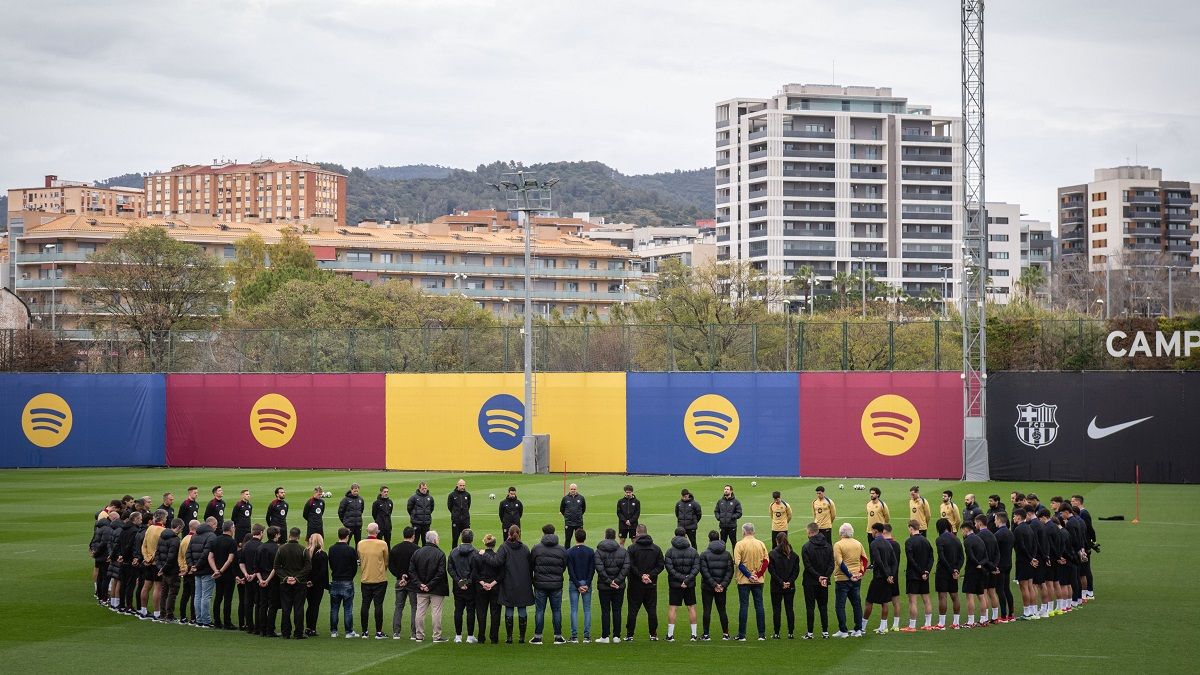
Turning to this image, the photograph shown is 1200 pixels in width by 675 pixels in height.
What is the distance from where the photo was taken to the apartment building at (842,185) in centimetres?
14250

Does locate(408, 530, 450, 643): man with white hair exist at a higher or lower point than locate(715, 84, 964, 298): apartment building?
lower

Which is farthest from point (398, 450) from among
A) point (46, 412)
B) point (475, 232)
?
point (475, 232)

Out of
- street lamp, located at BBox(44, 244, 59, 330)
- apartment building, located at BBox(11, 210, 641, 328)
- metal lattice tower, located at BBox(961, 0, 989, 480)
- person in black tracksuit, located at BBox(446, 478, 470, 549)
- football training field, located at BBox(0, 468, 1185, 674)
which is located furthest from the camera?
apartment building, located at BBox(11, 210, 641, 328)

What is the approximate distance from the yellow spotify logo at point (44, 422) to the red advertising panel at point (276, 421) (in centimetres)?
423

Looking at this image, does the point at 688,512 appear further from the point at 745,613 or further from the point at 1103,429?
the point at 1103,429

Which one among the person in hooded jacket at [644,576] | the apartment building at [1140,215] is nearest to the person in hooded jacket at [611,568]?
the person in hooded jacket at [644,576]

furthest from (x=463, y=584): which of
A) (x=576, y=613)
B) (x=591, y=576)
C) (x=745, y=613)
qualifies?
(x=745, y=613)

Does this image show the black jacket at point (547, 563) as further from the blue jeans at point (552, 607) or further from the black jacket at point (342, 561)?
the black jacket at point (342, 561)

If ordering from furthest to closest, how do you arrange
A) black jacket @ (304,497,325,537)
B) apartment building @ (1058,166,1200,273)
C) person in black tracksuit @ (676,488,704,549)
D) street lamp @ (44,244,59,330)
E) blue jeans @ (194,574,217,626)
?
1. apartment building @ (1058,166,1200,273)
2. street lamp @ (44,244,59,330)
3. person in black tracksuit @ (676,488,704,549)
4. black jacket @ (304,497,325,537)
5. blue jeans @ (194,574,217,626)

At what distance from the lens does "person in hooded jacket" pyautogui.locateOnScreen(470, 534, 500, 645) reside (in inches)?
709

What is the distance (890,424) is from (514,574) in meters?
30.1

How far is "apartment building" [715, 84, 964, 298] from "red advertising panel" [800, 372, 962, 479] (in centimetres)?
9479

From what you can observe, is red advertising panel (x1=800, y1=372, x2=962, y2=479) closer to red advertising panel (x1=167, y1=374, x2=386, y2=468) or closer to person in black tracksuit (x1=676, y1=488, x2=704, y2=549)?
red advertising panel (x1=167, y1=374, x2=386, y2=468)

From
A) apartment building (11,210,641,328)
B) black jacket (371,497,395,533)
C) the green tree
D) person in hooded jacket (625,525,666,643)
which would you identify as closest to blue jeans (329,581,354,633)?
person in hooded jacket (625,525,666,643)
